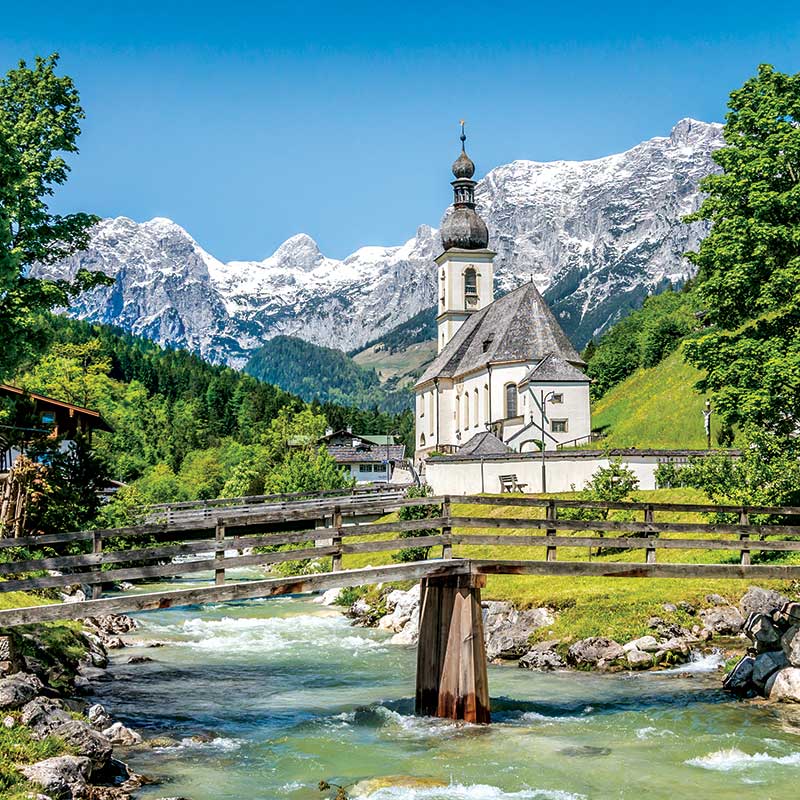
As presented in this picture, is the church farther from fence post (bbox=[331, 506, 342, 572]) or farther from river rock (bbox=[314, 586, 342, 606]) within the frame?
fence post (bbox=[331, 506, 342, 572])

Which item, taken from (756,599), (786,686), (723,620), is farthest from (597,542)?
(756,599)

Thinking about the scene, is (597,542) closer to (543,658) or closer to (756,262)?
(543,658)

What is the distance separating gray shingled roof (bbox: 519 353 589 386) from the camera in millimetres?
76938

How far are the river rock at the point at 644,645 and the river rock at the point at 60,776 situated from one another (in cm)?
1749

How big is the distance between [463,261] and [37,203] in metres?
87.8

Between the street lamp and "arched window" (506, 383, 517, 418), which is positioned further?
"arched window" (506, 383, 517, 418)

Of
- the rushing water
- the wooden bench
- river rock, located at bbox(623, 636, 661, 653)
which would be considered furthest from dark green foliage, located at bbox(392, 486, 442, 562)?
the rushing water

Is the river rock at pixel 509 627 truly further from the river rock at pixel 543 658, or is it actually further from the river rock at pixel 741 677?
the river rock at pixel 741 677

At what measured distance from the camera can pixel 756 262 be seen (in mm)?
33031

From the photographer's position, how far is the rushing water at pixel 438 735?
17.3m

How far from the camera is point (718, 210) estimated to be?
34.4 metres

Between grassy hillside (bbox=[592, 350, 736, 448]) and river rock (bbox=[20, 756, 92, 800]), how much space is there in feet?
191

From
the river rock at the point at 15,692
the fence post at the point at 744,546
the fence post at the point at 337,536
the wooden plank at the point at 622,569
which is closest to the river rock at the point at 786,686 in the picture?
the wooden plank at the point at 622,569

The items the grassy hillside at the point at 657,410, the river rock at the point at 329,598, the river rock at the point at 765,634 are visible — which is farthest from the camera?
the grassy hillside at the point at 657,410
